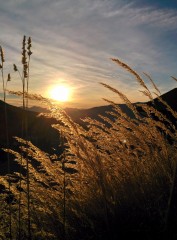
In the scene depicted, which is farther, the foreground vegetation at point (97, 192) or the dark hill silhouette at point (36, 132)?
the dark hill silhouette at point (36, 132)

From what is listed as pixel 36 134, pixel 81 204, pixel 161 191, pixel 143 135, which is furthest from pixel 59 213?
pixel 36 134

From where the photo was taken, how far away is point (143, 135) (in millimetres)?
3729

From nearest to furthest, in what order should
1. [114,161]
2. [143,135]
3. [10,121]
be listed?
1. [114,161]
2. [143,135]
3. [10,121]

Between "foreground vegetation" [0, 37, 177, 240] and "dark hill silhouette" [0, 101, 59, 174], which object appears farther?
"dark hill silhouette" [0, 101, 59, 174]

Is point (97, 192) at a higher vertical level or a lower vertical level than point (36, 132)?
lower

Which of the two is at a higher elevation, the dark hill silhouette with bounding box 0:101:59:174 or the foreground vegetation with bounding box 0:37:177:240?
the dark hill silhouette with bounding box 0:101:59:174

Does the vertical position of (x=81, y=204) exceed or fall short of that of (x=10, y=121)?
it falls short

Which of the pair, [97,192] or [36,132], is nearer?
[97,192]

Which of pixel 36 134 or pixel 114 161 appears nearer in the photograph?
pixel 114 161

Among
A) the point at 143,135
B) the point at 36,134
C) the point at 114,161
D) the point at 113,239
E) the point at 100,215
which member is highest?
the point at 36,134

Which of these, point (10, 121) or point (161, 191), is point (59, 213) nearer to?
point (161, 191)

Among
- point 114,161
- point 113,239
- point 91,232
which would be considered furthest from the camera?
point 114,161

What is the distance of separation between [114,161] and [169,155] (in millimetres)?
720

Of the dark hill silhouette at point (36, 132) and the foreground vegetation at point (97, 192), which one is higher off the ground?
the dark hill silhouette at point (36, 132)
